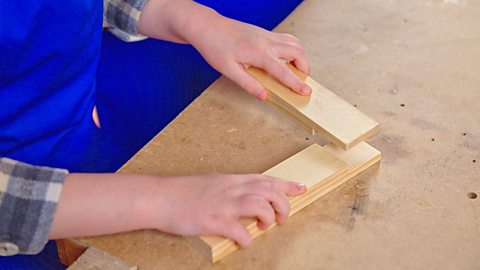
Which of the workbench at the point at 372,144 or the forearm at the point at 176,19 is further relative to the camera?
A: the forearm at the point at 176,19

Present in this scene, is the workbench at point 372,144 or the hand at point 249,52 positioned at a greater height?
the hand at point 249,52

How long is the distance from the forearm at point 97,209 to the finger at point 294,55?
253 millimetres

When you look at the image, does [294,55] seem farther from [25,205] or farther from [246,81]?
[25,205]

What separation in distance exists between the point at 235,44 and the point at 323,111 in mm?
148

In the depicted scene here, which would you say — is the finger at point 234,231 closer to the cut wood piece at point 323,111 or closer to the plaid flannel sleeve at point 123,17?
the cut wood piece at point 323,111

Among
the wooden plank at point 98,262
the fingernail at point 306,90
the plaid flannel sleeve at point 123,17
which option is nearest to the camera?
the wooden plank at point 98,262

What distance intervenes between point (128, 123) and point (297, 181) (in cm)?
40

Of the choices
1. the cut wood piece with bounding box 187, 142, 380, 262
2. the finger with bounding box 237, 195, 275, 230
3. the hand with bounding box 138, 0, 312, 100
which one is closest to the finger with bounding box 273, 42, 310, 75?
the hand with bounding box 138, 0, 312, 100

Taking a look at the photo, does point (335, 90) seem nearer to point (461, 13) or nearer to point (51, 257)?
point (461, 13)

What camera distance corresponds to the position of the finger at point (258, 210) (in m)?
0.64

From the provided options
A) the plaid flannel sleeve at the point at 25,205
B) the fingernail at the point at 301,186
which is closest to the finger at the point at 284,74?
the fingernail at the point at 301,186

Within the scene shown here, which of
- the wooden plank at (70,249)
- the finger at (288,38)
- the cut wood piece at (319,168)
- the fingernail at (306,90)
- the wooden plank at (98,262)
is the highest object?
the fingernail at (306,90)

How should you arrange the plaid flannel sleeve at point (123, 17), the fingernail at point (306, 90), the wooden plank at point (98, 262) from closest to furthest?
the wooden plank at point (98, 262) < the fingernail at point (306, 90) < the plaid flannel sleeve at point (123, 17)

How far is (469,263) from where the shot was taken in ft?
2.04
